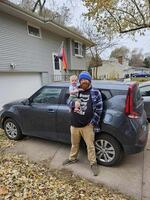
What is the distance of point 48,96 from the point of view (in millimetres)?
4703

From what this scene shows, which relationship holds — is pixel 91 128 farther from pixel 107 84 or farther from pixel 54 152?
pixel 54 152

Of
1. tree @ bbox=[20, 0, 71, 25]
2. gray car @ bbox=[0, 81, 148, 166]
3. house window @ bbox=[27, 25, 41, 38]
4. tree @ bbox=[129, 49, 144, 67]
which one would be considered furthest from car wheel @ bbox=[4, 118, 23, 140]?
tree @ bbox=[129, 49, 144, 67]

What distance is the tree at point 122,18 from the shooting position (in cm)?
1436

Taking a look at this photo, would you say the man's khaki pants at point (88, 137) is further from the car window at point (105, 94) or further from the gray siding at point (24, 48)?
the gray siding at point (24, 48)

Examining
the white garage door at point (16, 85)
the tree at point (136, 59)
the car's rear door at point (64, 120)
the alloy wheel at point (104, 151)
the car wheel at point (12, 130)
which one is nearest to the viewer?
the alloy wheel at point (104, 151)

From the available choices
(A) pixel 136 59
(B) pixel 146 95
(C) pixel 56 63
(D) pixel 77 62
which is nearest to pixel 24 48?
(C) pixel 56 63

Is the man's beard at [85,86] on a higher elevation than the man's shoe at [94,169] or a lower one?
higher

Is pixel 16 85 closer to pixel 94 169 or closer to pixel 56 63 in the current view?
pixel 56 63

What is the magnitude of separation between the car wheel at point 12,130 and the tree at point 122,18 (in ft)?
37.5

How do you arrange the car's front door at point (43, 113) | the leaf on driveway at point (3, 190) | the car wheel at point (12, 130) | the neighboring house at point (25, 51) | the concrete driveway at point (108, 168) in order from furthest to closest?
the neighboring house at point (25, 51)
the car wheel at point (12, 130)
the car's front door at point (43, 113)
the concrete driveway at point (108, 168)
the leaf on driveway at point (3, 190)

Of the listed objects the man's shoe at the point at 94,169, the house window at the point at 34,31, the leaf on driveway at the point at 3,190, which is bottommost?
the leaf on driveway at the point at 3,190

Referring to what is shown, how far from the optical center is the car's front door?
447cm

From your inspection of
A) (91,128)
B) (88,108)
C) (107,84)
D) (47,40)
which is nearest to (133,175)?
(91,128)

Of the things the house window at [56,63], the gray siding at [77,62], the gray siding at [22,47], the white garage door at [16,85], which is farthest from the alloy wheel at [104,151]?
the gray siding at [77,62]
